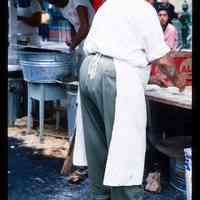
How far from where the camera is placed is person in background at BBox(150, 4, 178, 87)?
13.7 feet

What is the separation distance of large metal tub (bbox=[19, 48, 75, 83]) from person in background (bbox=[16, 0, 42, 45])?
0.95 metres

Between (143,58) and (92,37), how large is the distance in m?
0.42

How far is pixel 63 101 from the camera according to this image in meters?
6.17

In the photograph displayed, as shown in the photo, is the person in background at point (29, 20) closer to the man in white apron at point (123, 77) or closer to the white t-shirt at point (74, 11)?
the white t-shirt at point (74, 11)

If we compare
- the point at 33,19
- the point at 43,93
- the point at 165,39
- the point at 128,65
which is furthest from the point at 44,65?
the point at 128,65

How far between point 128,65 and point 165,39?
1.32 metres

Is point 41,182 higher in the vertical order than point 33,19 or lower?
lower

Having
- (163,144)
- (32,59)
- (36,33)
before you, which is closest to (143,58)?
(163,144)

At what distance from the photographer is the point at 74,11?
571 cm

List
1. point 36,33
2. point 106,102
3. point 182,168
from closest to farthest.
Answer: point 106,102 < point 182,168 < point 36,33

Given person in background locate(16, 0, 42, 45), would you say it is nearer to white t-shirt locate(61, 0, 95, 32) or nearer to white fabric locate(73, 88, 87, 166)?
white t-shirt locate(61, 0, 95, 32)

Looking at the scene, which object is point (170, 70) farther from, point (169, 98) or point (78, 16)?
point (78, 16)

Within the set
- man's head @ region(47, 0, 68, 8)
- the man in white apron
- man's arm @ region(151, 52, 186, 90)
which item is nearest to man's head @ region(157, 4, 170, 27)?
man's arm @ region(151, 52, 186, 90)
